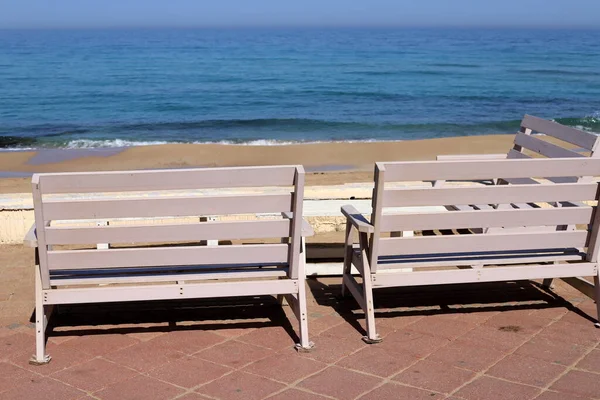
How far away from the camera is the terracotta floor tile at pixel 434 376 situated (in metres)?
3.68

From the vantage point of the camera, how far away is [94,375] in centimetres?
384

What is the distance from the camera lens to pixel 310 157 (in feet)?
48.8

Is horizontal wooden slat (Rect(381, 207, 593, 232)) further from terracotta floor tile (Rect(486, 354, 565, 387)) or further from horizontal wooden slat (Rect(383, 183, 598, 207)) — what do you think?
terracotta floor tile (Rect(486, 354, 565, 387))

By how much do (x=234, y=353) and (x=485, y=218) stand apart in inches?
62.6

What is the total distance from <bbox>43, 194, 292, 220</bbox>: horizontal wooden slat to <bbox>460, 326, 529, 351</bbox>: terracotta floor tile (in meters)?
1.30

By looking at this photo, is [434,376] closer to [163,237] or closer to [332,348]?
[332,348]

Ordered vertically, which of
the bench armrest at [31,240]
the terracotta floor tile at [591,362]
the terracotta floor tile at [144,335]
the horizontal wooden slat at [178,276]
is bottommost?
the terracotta floor tile at [144,335]

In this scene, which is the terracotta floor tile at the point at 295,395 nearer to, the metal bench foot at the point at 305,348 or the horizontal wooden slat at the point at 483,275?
the metal bench foot at the point at 305,348

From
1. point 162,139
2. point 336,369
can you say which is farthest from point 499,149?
point 336,369

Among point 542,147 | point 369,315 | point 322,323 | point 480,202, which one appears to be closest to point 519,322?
point 480,202

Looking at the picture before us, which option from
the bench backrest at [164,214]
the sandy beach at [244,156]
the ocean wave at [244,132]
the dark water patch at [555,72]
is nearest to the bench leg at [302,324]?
the bench backrest at [164,214]

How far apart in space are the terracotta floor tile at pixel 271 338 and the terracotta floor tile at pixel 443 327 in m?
0.74

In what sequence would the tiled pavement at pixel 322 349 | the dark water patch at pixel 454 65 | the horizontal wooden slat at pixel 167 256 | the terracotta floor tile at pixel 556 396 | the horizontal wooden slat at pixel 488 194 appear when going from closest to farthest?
1. the terracotta floor tile at pixel 556 396
2. the tiled pavement at pixel 322 349
3. the horizontal wooden slat at pixel 167 256
4. the horizontal wooden slat at pixel 488 194
5. the dark water patch at pixel 454 65

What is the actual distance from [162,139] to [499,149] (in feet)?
25.2
